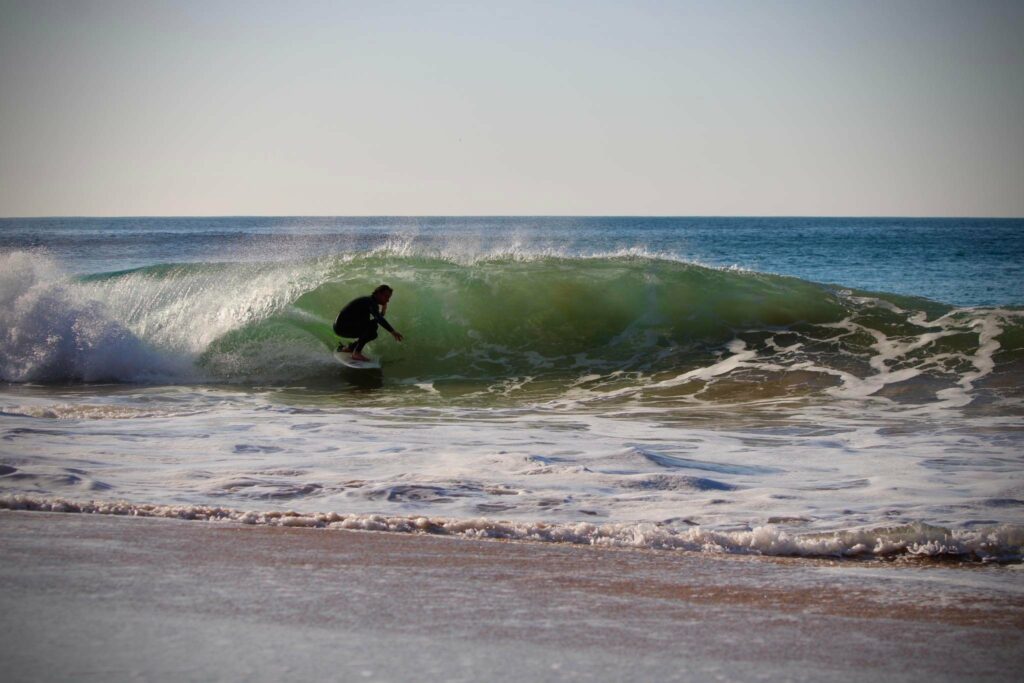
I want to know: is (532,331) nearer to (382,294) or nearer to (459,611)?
(382,294)

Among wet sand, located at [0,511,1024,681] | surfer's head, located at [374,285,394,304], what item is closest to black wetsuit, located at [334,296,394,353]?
surfer's head, located at [374,285,394,304]

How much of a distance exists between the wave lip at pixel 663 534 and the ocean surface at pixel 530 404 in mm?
17

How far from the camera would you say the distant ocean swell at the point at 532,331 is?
1343cm

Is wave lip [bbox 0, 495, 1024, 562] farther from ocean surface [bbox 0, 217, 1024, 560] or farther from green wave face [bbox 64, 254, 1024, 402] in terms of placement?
green wave face [bbox 64, 254, 1024, 402]

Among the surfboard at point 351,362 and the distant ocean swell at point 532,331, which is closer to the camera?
the distant ocean swell at point 532,331

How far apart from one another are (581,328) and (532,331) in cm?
85

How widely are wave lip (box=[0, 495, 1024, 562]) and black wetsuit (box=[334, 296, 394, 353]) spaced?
8.87 metres

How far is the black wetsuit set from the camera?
14016mm

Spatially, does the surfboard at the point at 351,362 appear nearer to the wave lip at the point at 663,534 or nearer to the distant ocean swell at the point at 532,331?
the distant ocean swell at the point at 532,331

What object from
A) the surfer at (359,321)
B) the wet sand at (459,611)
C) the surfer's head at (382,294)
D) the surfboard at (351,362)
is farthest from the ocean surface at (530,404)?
the surfer's head at (382,294)

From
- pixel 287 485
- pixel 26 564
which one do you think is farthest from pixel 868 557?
pixel 26 564

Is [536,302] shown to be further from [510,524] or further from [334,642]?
[334,642]

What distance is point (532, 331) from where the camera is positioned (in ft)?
55.0

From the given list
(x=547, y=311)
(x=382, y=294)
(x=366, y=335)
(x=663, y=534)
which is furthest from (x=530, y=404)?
(x=663, y=534)
